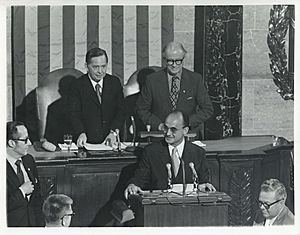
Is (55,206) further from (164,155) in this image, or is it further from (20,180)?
(164,155)

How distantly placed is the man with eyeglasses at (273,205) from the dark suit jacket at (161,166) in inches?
14.2

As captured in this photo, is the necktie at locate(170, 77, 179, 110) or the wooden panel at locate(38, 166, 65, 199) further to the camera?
the necktie at locate(170, 77, 179, 110)

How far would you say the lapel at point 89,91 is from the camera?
3693mm

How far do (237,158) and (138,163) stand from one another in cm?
58

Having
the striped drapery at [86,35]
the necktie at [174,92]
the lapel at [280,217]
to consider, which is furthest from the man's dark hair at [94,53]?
the lapel at [280,217]

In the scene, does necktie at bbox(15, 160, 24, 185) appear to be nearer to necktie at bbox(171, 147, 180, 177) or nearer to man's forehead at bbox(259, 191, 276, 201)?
necktie at bbox(171, 147, 180, 177)

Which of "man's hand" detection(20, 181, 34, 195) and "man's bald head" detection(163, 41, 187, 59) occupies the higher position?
"man's bald head" detection(163, 41, 187, 59)

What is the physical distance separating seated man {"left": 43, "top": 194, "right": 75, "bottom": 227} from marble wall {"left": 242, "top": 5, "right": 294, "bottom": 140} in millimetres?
1116

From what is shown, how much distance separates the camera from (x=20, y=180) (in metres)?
3.64

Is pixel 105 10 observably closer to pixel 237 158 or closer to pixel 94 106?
pixel 94 106

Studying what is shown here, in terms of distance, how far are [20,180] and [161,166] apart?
823mm

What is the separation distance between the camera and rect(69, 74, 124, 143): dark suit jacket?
3.68 m

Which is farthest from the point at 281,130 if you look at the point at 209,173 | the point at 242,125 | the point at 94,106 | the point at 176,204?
the point at 94,106

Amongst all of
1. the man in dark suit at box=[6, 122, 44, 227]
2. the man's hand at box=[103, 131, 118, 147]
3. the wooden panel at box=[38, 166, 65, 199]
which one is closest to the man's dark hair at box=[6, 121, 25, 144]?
the man in dark suit at box=[6, 122, 44, 227]
